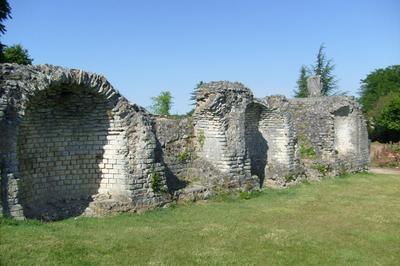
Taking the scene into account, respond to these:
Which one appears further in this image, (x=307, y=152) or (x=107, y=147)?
(x=307, y=152)

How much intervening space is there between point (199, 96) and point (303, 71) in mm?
35574

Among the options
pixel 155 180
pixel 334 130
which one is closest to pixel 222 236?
pixel 155 180

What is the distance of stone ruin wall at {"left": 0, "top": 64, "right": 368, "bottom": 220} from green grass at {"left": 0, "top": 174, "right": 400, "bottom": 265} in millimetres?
803

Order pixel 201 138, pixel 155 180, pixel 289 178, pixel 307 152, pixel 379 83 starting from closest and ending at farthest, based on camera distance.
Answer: pixel 155 180 → pixel 201 138 → pixel 289 178 → pixel 307 152 → pixel 379 83

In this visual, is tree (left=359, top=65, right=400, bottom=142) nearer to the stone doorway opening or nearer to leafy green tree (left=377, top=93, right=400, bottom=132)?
leafy green tree (left=377, top=93, right=400, bottom=132)

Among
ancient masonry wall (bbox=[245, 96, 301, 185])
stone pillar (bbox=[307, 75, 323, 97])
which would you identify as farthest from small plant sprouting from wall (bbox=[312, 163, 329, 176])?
stone pillar (bbox=[307, 75, 323, 97])

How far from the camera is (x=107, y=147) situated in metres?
10.6

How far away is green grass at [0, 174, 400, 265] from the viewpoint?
6.70 m

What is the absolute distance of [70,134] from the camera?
10.5 metres

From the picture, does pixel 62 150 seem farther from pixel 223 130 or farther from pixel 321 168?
pixel 321 168

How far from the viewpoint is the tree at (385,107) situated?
3188 centimetres

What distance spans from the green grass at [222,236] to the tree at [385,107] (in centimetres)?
2203

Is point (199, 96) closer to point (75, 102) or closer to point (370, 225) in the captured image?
point (75, 102)

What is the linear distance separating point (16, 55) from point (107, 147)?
20.2 metres
